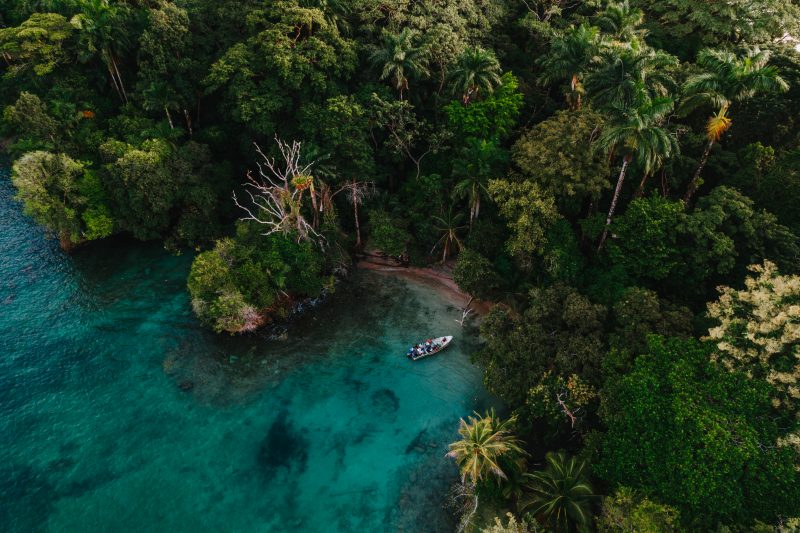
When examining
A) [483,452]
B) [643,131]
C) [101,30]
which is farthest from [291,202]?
[101,30]

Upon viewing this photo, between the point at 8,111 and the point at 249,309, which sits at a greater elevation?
the point at 8,111

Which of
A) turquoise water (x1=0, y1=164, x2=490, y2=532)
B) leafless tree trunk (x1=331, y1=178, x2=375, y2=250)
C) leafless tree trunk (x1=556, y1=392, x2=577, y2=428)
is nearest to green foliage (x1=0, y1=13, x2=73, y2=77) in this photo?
turquoise water (x1=0, y1=164, x2=490, y2=532)

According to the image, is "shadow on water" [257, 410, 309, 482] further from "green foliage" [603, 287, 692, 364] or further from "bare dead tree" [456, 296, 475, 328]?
"green foliage" [603, 287, 692, 364]

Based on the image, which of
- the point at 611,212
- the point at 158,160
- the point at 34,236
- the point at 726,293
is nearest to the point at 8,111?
the point at 34,236

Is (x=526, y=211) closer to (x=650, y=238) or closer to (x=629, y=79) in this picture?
(x=650, y=238)

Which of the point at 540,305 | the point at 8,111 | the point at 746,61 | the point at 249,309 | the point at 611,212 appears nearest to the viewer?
the point at 746,61

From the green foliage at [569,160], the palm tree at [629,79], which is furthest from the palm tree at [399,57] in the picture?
the palm tree at [629,79]

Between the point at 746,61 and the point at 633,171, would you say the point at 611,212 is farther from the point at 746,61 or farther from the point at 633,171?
the point at 746,61
